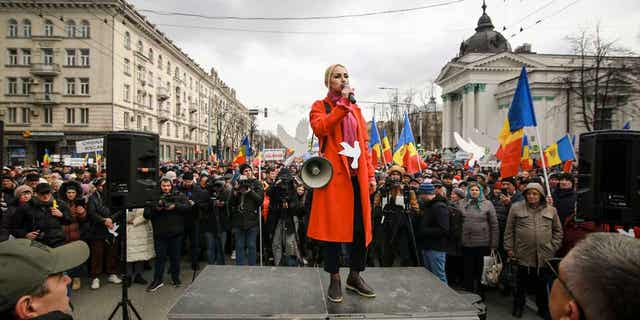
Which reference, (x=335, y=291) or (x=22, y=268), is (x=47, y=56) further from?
(x=22, y=268)

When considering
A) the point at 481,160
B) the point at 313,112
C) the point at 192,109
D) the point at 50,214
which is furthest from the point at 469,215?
the point at 192,109

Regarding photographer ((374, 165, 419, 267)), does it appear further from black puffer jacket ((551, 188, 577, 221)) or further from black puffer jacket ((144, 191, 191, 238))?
black puffer jacket ((144, 191, 191, 238))

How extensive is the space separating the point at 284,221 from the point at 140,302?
3.08 metres

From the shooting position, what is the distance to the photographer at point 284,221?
7.90m

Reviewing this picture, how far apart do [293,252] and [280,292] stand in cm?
396

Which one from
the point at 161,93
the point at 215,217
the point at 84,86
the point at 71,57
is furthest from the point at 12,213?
the point at 161,93

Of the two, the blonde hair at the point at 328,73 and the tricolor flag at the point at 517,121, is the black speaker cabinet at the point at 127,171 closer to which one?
the blonde hair at the point at 328,73

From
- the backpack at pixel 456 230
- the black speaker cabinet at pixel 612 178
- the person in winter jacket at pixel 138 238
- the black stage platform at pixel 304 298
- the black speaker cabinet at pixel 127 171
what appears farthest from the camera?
the person in winter jacket at pixel 138 238

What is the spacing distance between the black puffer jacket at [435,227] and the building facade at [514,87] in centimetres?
3044

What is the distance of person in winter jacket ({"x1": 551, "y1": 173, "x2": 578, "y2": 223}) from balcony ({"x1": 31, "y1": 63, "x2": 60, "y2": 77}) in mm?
47151

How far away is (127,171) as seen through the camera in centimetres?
488

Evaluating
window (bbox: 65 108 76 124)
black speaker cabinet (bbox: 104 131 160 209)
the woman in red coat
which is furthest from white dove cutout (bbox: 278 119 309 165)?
window (bbox: 65 108 76 124)

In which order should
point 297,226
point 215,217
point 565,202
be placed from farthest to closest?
point 297,226, point 215,217, point 565,202

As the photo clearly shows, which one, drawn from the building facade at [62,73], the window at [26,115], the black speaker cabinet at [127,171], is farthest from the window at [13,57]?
the black speaker cabinet at [127,171]
